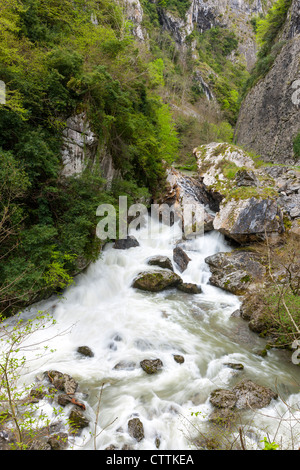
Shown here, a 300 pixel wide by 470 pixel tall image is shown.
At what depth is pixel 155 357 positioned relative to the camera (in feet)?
21.3

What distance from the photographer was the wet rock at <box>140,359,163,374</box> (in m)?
6.01

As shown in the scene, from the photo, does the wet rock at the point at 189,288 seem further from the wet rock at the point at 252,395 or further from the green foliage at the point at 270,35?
the green foliage at the point at 270,35

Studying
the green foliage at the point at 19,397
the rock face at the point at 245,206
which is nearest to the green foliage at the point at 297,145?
the rock face at the point at 245,206

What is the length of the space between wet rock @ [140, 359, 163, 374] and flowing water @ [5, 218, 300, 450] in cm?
11

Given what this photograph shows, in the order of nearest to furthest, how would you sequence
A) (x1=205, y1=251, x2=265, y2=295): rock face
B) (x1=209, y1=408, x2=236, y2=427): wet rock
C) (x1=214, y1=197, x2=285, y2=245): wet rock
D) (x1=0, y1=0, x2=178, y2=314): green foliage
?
(x1=209, y1=408, x2=236, y2=427): wet rock, (x1=0, y1=0, x2=178, y2=314): green foliage, (x1=205, y1=251, x2=265, y2=295): rock face, (x1=214, y1=197, x2=285, y2=245): wet rock

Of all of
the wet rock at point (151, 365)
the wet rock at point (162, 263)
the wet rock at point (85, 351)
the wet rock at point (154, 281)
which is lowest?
the wet rock at point (151, 365)

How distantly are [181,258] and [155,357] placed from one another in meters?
5.68

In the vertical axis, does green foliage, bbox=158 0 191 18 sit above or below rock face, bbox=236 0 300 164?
above

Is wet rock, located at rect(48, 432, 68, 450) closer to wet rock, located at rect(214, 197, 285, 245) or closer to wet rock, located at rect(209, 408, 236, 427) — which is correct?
wet rock, located at rect(209, 408, 236, 427)

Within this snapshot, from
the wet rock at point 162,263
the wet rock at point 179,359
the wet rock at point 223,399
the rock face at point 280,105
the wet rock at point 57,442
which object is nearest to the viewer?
the wet rock at point 57,442

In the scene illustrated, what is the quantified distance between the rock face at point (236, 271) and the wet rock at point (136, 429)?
644 centimetres

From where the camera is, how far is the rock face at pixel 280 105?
67.7ft

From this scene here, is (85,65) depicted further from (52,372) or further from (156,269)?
(52,372)

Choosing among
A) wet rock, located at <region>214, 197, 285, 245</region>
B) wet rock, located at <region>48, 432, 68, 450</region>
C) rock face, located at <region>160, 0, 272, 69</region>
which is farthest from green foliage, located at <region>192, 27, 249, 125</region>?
wet rock, located at <region>48, 432, 68, 450</region>
